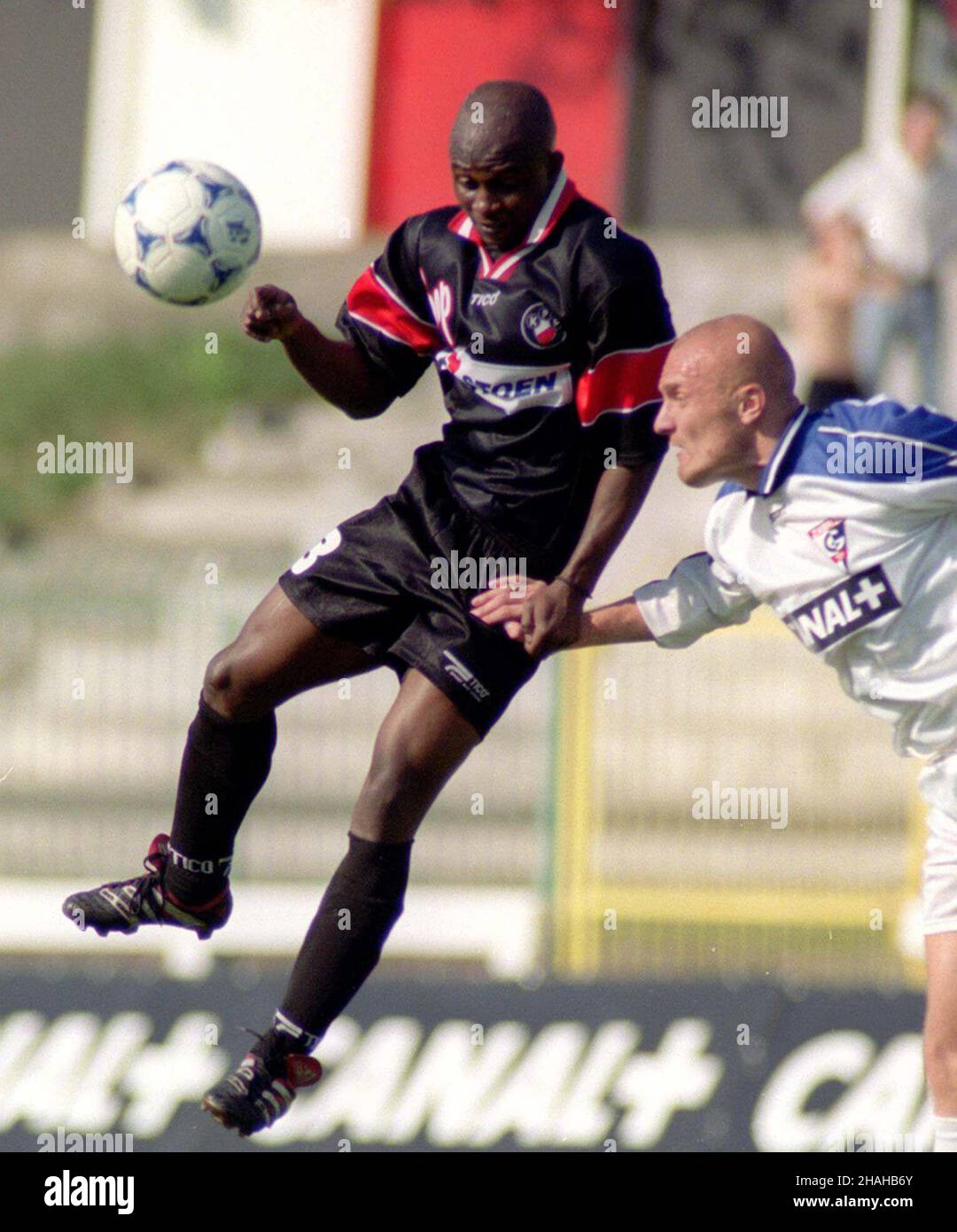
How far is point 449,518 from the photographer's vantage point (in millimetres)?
5543

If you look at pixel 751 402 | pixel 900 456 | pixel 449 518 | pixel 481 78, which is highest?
pixel 481 78

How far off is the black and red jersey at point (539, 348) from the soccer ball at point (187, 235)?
0.41 meters

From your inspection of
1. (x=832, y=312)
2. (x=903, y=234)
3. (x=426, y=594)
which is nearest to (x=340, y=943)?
(x=426, y=594)

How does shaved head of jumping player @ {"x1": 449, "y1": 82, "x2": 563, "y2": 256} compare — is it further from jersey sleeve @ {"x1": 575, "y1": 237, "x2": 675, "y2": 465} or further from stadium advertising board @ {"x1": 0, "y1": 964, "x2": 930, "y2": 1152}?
stadium advertising board @ {"x1": 0, "y1": 964, "x2": 930, "y2": 1152}

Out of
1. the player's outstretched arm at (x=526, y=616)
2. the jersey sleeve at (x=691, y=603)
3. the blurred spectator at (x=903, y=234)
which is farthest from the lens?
the blurred spectator at (x=903, y=234)

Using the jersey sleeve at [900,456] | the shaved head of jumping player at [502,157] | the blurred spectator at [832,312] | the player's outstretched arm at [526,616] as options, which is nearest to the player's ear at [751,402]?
the jersey sleeve at [900,456]

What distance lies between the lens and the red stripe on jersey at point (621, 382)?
209 inches

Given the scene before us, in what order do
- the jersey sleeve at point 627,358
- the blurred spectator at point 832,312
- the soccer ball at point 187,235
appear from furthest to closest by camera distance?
the blurred spectator at point 832,312 < the soccer ball at point 187,235 < the jersey sleeve at point 627,358

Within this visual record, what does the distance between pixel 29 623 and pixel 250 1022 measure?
3.05 meters

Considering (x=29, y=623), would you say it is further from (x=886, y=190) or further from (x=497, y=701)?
(x=886, y=190)

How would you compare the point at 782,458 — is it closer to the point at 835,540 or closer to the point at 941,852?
the point at 835,540

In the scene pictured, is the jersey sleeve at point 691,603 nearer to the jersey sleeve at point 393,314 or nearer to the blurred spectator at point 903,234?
the jersey sleeve at point 393,314

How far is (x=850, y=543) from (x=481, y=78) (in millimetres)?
12282

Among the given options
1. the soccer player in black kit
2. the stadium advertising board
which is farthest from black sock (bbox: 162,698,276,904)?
the stadium advertising board
